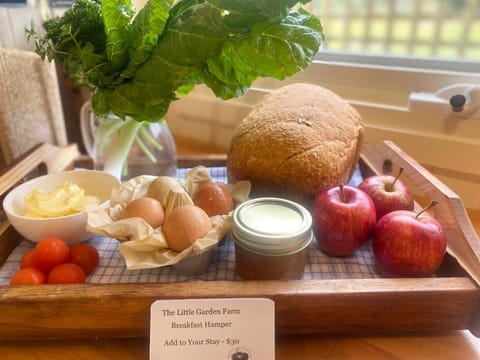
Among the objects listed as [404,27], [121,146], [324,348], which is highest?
[404,27]

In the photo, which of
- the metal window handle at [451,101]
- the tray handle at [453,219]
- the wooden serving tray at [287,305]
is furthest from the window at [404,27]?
the wooden serving tray at [287,305]

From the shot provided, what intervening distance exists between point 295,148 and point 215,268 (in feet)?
0.67

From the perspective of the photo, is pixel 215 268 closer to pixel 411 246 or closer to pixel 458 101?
pixel 411 246

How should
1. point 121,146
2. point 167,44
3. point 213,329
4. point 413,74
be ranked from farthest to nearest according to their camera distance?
point 413,74 < point 121,146 < point 167,44 < point 213,329

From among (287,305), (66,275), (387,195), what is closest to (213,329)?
(287,305)

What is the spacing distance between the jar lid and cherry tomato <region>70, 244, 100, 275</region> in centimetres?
19

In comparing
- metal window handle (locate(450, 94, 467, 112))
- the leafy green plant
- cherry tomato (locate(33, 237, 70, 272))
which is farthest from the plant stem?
metal window handle (locate(450, 94, 467, 112))

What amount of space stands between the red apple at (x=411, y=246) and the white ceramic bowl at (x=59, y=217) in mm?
380

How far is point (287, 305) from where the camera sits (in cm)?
43

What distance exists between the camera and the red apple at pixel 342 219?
519mm

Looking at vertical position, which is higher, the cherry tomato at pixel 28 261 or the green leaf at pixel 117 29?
the green leaf at pixel 117 29

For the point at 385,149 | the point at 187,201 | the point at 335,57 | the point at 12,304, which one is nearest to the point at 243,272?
the point at 187,201

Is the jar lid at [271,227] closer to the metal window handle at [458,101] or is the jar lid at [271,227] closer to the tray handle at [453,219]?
the tray handle at [453,219]

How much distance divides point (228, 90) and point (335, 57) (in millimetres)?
458
